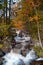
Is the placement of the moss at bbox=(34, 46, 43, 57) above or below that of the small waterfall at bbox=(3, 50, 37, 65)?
above

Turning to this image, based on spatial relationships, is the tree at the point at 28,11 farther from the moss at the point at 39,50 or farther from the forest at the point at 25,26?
the moss at the point at 39,50

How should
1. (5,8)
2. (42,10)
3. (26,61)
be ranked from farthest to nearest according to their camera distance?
(5,8), (42,10), (26,61)

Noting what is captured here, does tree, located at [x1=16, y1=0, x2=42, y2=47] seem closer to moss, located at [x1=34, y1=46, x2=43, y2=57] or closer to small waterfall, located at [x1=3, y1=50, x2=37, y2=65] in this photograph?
moss, located at [x1=34, y1=46, x2=43, y2=57]

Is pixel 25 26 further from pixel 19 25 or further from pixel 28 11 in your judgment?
pixel 28 11

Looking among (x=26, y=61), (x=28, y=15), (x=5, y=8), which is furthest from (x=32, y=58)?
(x=5, y=8)

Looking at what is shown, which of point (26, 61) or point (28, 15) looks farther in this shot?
point (28, 15)

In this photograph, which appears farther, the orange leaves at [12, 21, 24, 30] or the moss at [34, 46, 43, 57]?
the orange leaves at [12, 21, 24, 30]

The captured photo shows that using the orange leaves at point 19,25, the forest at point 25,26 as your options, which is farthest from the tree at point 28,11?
the orange leaves at point 19,25

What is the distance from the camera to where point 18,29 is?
9.95 m

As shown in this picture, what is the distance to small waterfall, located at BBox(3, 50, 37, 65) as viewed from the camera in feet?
27.8

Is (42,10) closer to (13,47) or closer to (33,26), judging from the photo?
(33,26)

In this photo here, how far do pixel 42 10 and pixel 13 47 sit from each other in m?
1.76

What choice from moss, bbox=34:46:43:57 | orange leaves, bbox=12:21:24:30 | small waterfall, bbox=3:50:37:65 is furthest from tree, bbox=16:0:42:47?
small waterfall, bbox=3:50:37:65

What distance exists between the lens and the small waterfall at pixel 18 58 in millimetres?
8461
